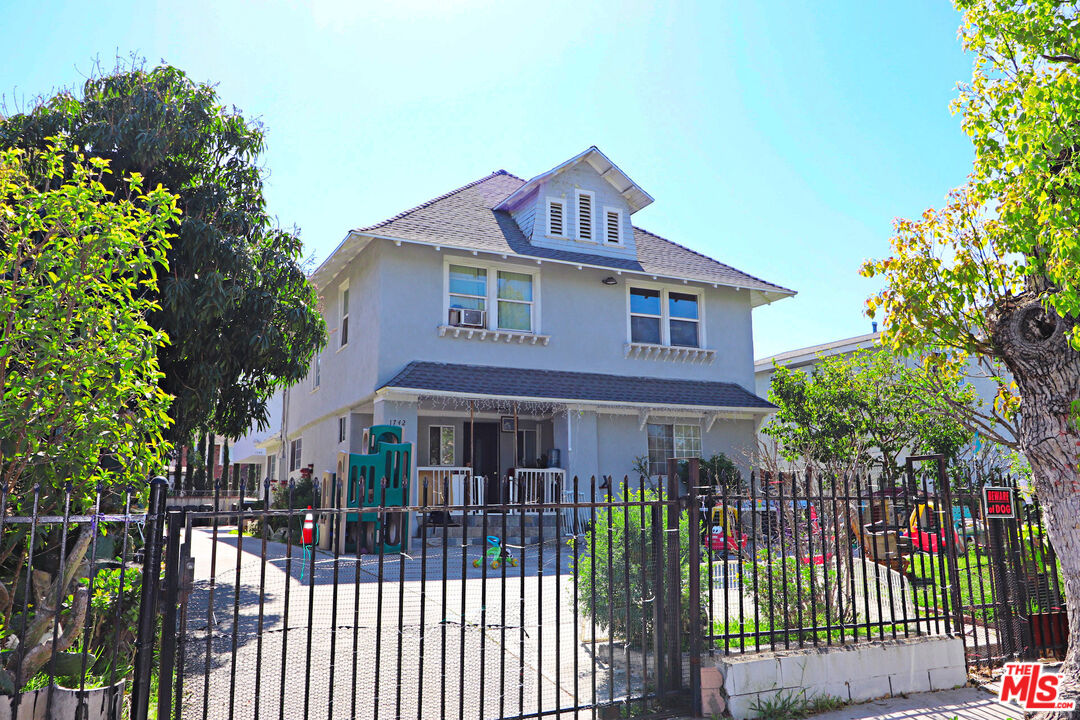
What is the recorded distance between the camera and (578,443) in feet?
57.3

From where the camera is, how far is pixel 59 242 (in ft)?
16.4

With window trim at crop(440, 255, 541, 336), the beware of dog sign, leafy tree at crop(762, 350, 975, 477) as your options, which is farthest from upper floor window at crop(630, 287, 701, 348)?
the beware of dog sign

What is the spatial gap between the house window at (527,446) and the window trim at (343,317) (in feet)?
16.7

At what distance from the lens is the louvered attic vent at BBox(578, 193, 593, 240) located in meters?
19.3

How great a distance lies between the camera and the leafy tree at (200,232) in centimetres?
1048

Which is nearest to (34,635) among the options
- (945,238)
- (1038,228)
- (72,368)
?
(72,368)

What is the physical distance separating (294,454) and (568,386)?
37.3 ft

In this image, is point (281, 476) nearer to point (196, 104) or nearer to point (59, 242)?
point (196, 104)

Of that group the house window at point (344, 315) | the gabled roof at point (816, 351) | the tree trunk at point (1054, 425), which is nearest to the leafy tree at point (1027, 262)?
the tree trunk at point (1054, 425)

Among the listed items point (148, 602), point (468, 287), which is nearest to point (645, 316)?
point (468, 287)

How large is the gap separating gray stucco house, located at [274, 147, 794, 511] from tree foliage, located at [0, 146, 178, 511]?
10.2 meters

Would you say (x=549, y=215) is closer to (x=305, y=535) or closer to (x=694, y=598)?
(x=305, y=535)

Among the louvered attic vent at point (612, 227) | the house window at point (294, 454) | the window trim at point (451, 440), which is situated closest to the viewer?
the window trim at point (451, 440)

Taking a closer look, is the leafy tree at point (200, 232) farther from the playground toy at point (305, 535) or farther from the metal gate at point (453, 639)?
the metal gate at point (453, 639)
